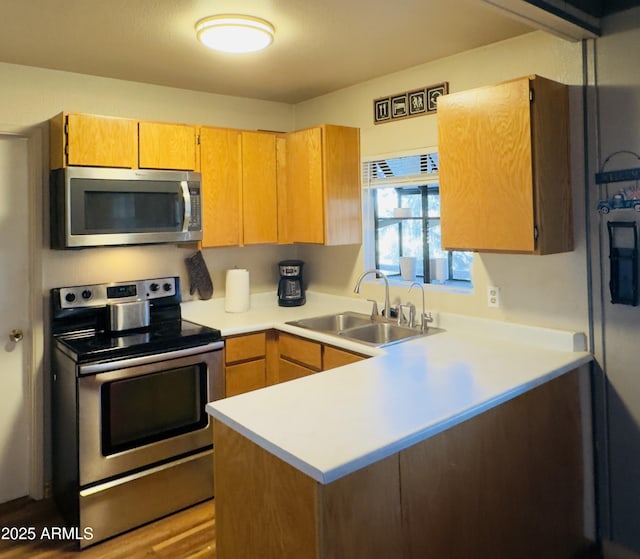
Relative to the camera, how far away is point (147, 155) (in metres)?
2.87

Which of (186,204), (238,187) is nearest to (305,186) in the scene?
(238,187)

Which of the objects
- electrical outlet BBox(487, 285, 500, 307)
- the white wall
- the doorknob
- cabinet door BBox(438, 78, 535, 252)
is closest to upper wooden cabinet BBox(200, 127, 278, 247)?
the white wall

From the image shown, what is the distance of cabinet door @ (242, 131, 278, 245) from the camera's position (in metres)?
3.26

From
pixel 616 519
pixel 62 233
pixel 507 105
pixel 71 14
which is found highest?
pixel 71 14

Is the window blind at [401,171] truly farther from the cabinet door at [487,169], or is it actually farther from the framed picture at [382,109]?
the cabinet door at [487,169]

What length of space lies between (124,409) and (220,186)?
141 centimetres

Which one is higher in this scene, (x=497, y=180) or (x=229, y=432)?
(x=497, y=180)

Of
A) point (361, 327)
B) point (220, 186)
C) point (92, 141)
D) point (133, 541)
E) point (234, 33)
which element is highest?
point (234, 33)

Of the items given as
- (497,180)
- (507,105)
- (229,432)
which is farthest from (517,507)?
(507,105)

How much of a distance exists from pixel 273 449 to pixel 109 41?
2080 mm

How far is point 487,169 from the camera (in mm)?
2191

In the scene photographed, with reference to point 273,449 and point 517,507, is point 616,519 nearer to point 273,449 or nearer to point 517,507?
point 517,507

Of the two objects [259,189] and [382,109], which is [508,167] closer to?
[382,109]

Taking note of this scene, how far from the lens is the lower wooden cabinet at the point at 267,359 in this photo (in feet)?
9.34
